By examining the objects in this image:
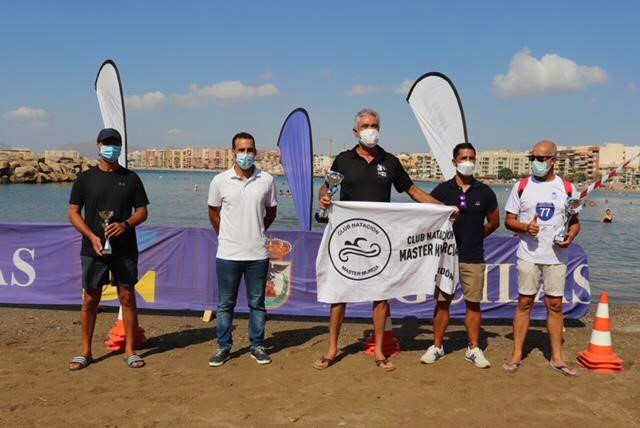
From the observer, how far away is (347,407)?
3834 millimetres

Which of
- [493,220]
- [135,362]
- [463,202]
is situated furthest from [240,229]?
[493,220]

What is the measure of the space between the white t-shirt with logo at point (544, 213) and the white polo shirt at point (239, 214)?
230 cm

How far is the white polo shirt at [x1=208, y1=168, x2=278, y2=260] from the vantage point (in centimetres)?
473

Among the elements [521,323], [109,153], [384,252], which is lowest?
[521,323]

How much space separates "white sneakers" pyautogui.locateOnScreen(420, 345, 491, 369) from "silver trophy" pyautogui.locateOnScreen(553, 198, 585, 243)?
1.28 meters

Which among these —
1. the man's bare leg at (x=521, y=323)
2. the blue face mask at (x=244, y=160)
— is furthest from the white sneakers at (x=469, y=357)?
the blue face mask at (x=244, y=160)

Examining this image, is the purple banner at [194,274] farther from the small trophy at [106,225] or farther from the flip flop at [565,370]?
the small trophy at [106,225]

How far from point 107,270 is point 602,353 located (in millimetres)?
4667

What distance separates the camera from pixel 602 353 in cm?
489

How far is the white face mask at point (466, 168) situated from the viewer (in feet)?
15.7

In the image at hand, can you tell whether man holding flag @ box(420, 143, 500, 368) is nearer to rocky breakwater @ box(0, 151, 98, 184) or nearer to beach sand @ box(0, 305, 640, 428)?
beach sand @ box(0, 305, 640, 428)

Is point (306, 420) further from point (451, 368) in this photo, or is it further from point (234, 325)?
point (234, 325)

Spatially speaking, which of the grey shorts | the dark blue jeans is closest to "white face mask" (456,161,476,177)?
the grey shorts

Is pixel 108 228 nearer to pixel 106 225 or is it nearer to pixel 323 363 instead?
pixel 106 225
